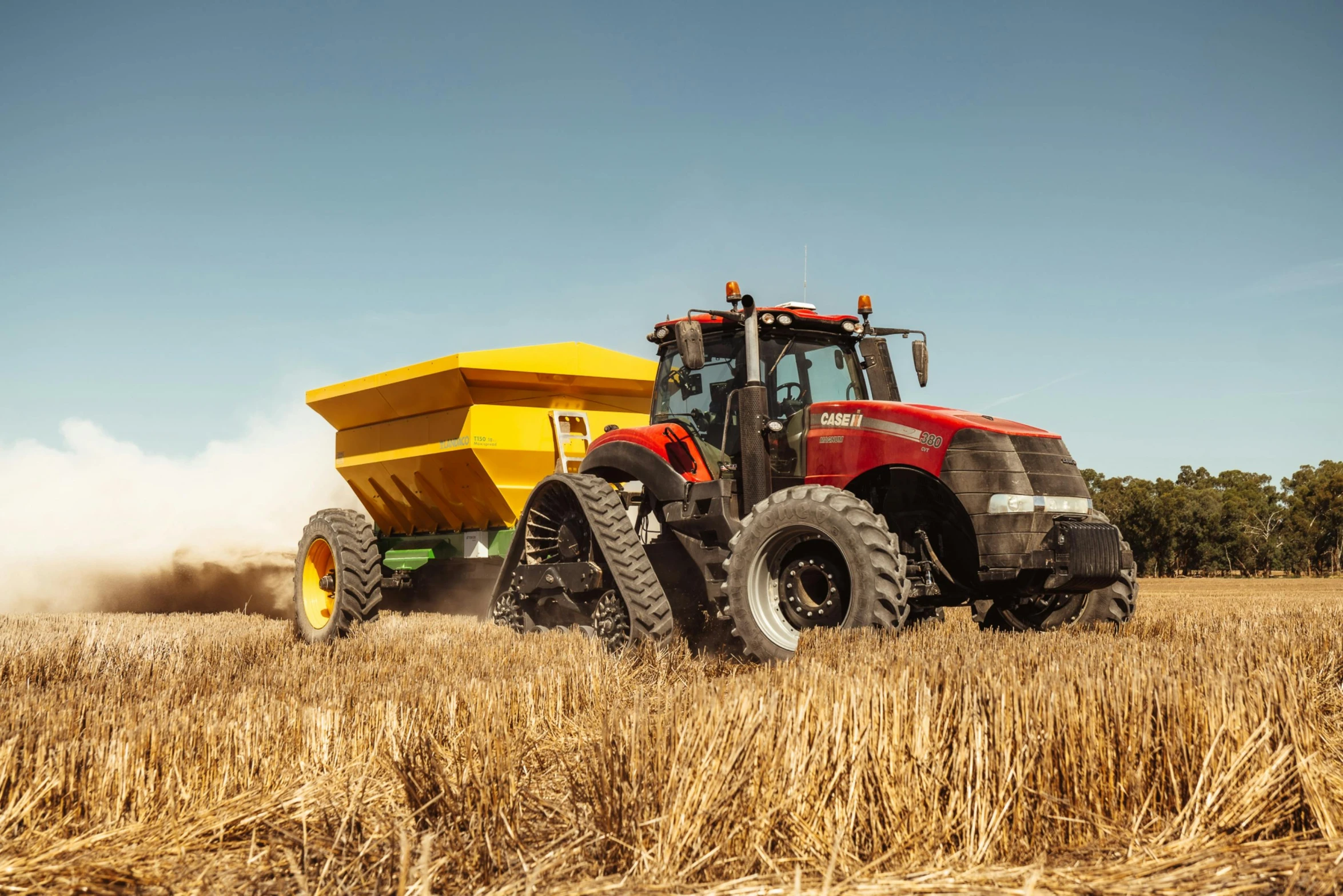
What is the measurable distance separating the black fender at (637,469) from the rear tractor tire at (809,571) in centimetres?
112

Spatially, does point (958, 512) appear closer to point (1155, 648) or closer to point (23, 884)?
point (1155, 648)

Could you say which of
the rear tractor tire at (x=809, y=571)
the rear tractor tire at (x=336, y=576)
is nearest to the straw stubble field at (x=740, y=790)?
the rear tractor tire at (x=809, y=571)

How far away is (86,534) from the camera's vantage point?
15.7 metres

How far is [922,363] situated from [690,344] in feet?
6.67

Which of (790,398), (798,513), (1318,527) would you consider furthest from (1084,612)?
(1318,527)

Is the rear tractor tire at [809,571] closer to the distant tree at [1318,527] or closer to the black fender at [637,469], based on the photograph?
the black fender at [637,469]

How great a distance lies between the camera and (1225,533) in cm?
5578

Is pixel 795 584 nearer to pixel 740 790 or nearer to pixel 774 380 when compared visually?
pixel 774 380

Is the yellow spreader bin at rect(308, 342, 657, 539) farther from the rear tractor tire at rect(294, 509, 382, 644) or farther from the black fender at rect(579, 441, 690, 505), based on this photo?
the black fender at rect(579, 441, 690, 505)

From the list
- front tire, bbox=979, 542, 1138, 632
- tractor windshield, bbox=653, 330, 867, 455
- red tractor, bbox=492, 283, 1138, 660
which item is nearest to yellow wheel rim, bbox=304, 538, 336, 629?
red tractor, bbox=492, 283, 1138, 660

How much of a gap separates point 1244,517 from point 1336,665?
62884 mm

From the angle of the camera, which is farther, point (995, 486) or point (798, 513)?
point (995, 486)

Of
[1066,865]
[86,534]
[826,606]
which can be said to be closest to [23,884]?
[1066,865]

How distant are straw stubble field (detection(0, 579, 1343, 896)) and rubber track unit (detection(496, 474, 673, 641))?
2.78 m
